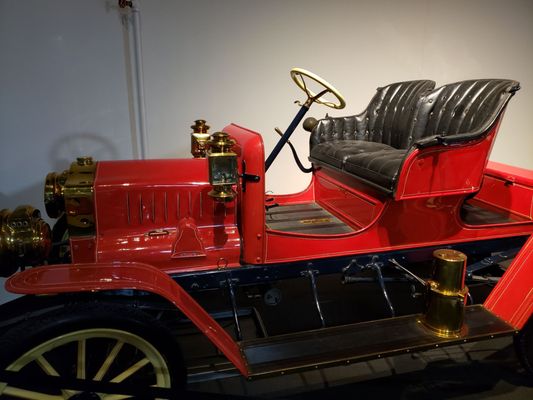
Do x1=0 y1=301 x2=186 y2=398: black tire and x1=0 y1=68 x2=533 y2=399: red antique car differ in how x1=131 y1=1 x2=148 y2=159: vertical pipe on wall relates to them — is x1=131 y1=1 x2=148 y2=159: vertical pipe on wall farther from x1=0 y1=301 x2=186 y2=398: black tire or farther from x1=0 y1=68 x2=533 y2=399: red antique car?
x1=0 y1=301 x2=186 y2=398: black tire

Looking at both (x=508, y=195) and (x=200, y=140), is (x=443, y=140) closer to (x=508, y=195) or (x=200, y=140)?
(x=508, y=195)

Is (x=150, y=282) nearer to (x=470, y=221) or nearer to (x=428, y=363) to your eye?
(x=428, y=363)

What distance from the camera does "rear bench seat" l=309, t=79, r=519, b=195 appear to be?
88.0 inches

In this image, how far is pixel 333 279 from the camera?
331cm

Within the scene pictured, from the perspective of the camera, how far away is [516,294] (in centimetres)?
201

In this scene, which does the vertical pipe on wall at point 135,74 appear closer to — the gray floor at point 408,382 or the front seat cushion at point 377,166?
the front seat cushion at point 377,166

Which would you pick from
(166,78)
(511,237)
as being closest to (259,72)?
(166,78)

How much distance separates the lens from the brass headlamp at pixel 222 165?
176cm

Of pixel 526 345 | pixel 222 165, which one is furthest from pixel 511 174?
pixel 222 165

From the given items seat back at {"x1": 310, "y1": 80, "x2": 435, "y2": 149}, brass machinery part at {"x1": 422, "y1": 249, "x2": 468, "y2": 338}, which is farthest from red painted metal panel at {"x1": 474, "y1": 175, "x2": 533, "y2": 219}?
brass machinery part at {"x1": 422, "y1": 249, "x2": 468, "y2": 338}

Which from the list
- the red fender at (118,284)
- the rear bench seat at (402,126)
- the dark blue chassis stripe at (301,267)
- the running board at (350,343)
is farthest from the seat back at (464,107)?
the red fender at (118,284)

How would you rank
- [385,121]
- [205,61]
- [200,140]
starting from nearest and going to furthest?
[200,140], [385,121], [205,61]

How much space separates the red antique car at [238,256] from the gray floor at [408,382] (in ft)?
0.52

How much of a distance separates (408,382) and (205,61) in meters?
2.81
